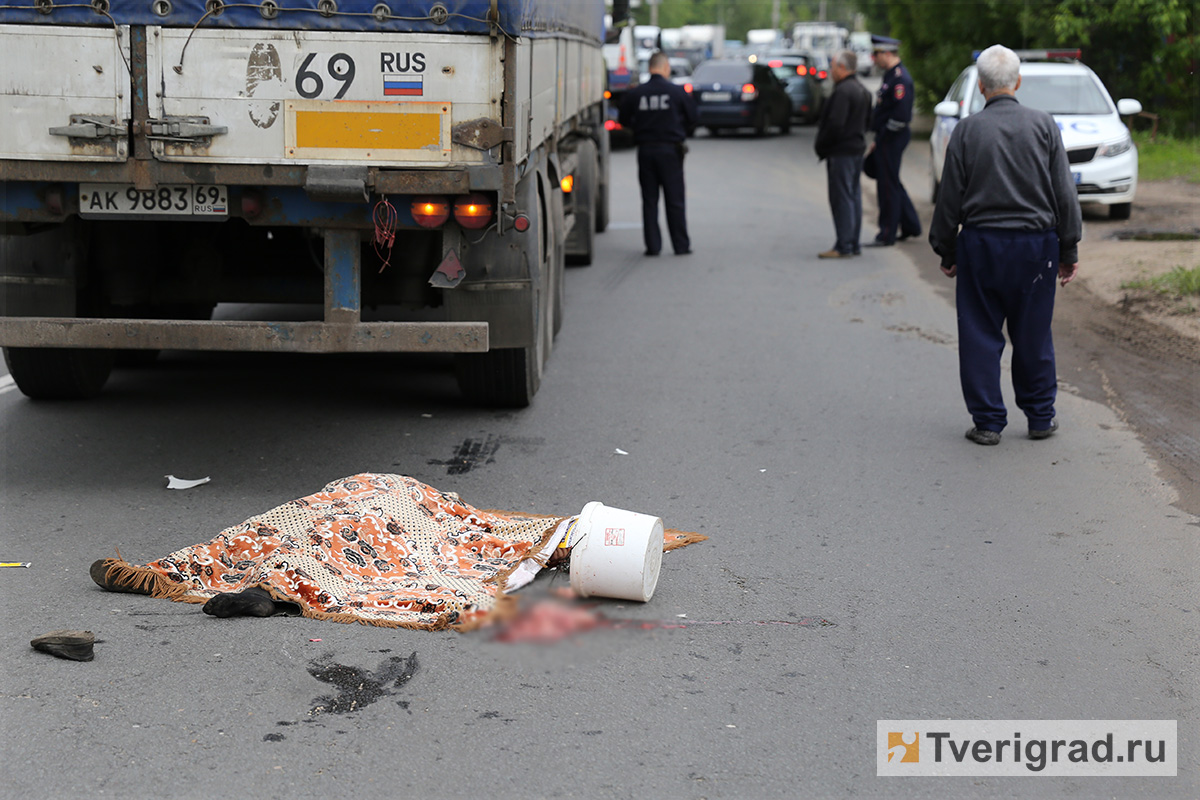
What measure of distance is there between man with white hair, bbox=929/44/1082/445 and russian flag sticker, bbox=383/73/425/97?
275cm

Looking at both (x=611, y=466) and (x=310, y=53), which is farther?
(x=611, y=466)

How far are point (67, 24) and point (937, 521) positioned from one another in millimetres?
4192

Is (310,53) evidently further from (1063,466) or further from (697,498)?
(1063,466)

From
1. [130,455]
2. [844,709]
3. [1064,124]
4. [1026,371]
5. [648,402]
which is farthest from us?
[1064,124]

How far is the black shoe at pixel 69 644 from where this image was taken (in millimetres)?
4086

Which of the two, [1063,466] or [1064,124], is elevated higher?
[1064,124]

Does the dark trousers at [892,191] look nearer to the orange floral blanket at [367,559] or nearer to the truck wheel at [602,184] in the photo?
the truck wheel at [602,184]

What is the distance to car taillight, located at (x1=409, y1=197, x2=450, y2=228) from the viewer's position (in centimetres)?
577

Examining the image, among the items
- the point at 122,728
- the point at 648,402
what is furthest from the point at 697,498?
the point at 122,728

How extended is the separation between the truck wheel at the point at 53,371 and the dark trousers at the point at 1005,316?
4.79 metres

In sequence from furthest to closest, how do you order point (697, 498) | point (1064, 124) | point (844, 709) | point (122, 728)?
→ point (1064, 124) → point (697, 498) → point (844, 709) → point (122, 728)

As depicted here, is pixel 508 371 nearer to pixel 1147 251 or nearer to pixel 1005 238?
pixel 1005 238

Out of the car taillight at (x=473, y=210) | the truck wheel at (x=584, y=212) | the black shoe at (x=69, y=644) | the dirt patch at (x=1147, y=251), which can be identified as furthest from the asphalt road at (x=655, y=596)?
the truck wheel at (x=584, y=212)

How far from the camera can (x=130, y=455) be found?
21.1ft
